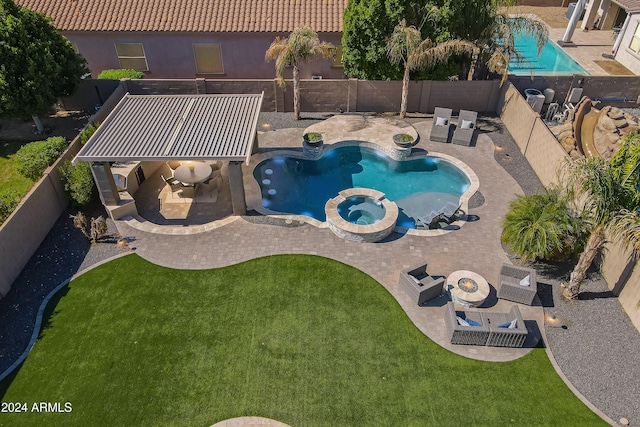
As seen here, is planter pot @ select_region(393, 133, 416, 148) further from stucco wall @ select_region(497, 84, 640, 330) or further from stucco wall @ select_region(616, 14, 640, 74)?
stucco wall @ select_region(616, 14, 640, 74)

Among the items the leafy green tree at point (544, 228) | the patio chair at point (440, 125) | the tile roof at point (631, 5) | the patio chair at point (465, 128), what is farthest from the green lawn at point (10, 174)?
the tile roof at point (631, 5)

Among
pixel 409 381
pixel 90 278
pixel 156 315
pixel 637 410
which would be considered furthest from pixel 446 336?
pixel 90 278

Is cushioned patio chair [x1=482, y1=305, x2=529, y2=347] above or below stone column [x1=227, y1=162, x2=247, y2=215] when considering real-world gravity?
below

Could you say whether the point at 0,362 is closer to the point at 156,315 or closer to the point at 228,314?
the point at 156,315

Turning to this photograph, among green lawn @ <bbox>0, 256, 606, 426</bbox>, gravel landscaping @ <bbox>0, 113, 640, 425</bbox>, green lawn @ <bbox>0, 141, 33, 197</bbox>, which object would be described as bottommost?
green lawn @ <bbox>0, 256, 606, 426</bbox>

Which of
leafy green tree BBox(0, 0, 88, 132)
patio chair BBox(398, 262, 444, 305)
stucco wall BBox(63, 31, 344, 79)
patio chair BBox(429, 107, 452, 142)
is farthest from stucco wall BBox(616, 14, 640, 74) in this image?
leafy green tree BBox(0, 0, 88, 132)

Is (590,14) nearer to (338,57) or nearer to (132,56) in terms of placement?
(338,57)

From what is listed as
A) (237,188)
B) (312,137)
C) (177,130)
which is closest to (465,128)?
(312,137)
